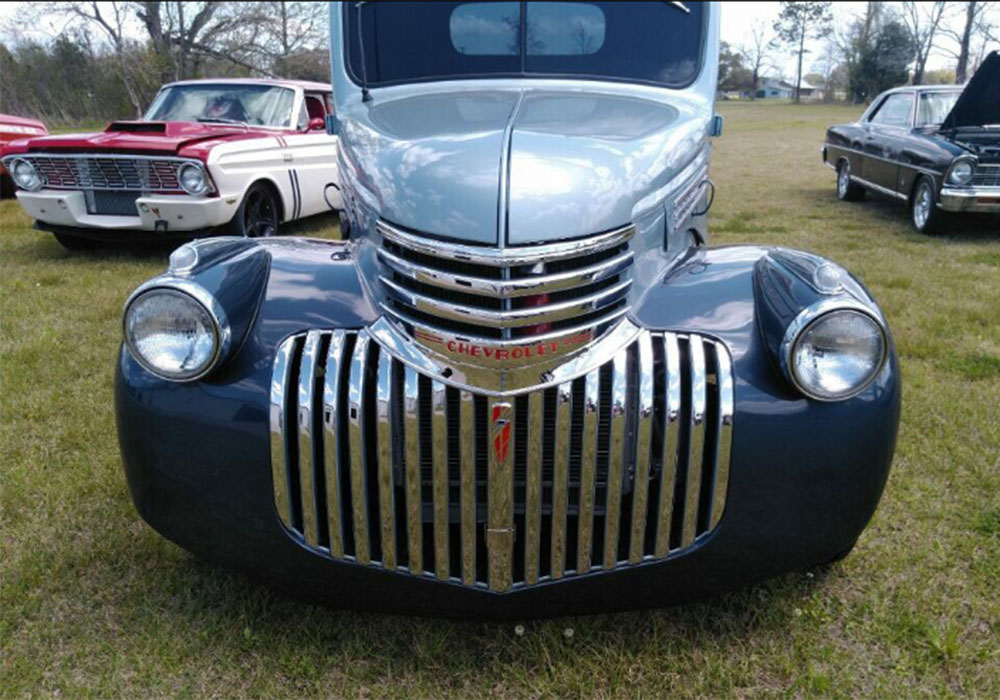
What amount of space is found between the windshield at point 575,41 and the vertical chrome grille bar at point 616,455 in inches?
63.3

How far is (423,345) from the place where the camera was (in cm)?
205

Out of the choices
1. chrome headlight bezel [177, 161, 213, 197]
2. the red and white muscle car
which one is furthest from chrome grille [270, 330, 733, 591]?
chrome headlight bezel [177, 161, 213, 197]

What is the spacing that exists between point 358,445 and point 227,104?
23.2 ft

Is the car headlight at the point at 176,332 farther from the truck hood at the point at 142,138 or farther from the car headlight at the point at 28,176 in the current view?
the car headlight at the point at 28,176

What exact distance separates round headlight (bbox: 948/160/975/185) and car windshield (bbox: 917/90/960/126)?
1796mm

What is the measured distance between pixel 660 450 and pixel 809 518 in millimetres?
462

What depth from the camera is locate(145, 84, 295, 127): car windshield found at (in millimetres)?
7957

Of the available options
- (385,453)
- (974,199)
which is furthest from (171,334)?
(974,199)

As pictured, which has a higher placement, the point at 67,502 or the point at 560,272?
the point at 560,272

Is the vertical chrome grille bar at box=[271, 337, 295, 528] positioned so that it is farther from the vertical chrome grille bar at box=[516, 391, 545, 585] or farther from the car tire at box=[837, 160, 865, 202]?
the car tire at box=[837, 160, 865, 202]

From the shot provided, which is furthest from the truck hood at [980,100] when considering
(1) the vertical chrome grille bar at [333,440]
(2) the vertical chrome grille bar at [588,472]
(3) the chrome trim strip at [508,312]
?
(1) the vertical chrome grille bar at [333,440]

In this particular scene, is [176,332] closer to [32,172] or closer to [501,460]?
[501,460]

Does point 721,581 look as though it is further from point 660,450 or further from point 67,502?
point 67,502

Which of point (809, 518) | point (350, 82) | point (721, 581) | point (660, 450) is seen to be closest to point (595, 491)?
point (660, 450)
